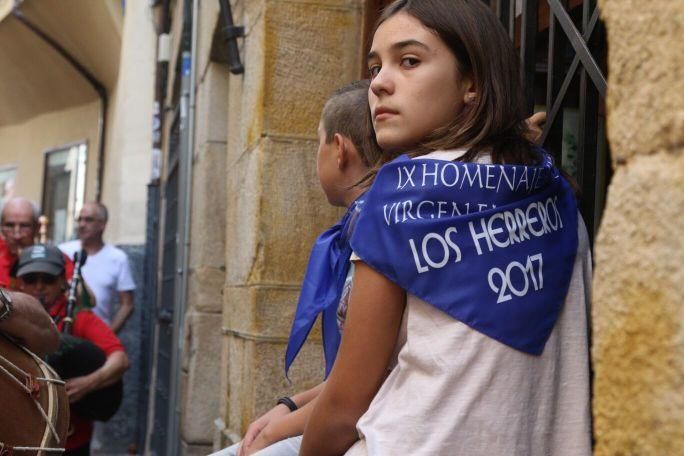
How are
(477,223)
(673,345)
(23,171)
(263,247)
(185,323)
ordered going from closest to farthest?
(673,345), (477,223), (263,247), (185,323), (23,171)

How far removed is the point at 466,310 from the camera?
5.26 ft

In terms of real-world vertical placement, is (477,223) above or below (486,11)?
below

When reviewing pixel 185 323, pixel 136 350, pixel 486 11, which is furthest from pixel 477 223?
pixel 136 350

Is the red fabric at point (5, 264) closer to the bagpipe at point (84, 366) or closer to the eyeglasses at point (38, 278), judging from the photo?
the eyeglasses at point (38, 278)

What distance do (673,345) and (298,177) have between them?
299 centimetres

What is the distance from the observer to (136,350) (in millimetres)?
9680

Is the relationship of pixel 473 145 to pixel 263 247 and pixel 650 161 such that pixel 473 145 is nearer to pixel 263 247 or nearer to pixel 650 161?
pixel 650 161

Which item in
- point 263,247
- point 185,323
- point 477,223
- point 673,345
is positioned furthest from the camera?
point 185,323

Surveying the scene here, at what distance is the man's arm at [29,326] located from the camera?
3092mm

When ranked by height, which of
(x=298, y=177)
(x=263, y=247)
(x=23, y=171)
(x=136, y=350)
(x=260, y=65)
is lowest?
(x=136, y=350)

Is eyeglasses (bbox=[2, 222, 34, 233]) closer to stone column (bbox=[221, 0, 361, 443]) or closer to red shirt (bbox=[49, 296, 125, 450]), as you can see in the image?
red shirt (bbox=[49, 296, 125, 450])

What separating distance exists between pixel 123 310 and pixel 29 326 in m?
4.56

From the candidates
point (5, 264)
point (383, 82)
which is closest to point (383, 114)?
point (383, 82)

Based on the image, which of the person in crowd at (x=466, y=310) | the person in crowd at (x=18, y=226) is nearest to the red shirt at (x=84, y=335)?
the person in crowd at (x=18, y=226)
